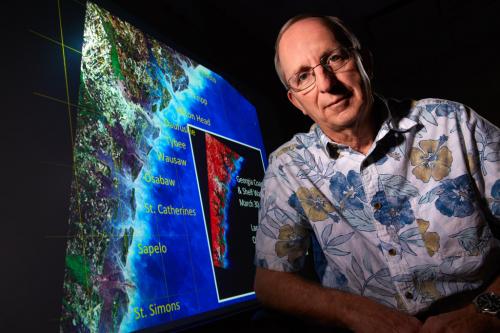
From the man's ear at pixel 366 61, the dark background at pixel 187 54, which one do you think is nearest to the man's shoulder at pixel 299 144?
the man's ear at pixel 366 61

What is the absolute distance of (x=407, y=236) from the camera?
1.04m

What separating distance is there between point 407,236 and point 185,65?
4.47 ft

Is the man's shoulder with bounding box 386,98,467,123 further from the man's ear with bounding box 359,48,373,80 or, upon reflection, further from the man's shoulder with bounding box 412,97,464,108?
the man's ear with bounding box 359,48,373,80

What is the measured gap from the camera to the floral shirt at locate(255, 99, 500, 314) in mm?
988

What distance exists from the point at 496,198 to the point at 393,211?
29 cm

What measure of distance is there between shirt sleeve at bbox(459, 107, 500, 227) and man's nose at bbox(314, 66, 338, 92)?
443mm

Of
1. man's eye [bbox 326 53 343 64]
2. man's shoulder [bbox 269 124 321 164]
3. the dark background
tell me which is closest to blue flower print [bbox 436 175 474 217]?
man's shoulder [bbox 269 124 321 164]

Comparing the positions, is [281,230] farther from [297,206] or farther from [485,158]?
[485,158]

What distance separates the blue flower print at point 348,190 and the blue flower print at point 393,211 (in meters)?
0.06

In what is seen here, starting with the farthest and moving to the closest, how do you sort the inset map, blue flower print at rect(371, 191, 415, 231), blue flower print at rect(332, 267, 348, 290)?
the inset map → blue flower print at rect(332, 267, 348, 290) → blue flower print at rect(371, 191, 415, 231)

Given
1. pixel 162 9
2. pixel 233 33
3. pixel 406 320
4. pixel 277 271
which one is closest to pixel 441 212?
pixel 406 320

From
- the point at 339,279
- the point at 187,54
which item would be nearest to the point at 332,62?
the point at 339,279

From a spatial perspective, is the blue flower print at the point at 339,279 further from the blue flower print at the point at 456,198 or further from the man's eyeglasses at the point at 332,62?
the man's eyeglasses at the point at 332,62

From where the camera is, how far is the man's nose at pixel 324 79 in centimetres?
115
